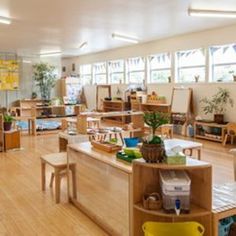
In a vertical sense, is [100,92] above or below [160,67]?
below

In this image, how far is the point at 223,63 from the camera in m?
7.96

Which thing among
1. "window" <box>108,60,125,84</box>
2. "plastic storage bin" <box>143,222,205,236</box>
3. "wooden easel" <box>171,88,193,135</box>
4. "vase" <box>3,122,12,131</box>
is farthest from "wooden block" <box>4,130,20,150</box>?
"window" <box>108,60,125,84</box>

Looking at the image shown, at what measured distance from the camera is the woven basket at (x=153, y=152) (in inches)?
90.4

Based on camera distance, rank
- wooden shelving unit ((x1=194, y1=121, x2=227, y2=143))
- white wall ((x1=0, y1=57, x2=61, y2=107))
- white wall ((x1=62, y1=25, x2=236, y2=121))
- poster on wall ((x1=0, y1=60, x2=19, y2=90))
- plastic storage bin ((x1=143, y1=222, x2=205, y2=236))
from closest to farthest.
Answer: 1. plastic storage bin ((x1=143, y1=222, x2=205, y2=236))
2. wooden shelving unit ((x1=194, y1=121, x2=227, y2=143))
3. white wall ((x1=62, y1=25, x2=236, y2=121))
4. poster on wall ((x1=0, y1=60, x2=19, y2=90))
5. white wall ((x1=0, y1=57, x2=61, y2=107))

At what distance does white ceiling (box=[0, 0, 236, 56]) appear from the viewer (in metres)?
5.35

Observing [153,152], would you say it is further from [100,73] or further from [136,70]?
[100,73]

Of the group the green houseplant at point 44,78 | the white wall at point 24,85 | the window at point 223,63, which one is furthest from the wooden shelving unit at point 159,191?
the white wall at point 24,85

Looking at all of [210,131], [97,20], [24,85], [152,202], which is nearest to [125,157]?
[152,202]

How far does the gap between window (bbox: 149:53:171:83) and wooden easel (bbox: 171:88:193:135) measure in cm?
86

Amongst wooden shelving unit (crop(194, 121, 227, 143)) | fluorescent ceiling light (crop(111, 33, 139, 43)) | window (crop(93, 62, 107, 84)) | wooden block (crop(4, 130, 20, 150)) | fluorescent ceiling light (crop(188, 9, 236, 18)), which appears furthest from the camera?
window (crop(93, 62, 107, 84))

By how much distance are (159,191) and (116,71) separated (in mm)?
9890

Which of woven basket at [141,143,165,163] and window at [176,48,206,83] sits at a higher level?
window at [176,48,206,83]

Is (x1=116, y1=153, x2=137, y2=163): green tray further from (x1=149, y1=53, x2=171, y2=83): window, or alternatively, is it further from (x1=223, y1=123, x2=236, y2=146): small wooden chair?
(x1=149, y1=53, x2=171, y2=83): window

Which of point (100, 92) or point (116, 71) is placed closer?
point (116, 71)
